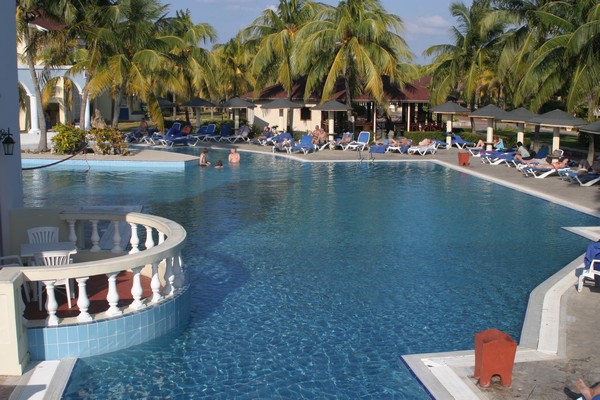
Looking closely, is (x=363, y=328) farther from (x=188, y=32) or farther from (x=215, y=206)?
(x=188, y=32)

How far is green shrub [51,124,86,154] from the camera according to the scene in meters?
26.7

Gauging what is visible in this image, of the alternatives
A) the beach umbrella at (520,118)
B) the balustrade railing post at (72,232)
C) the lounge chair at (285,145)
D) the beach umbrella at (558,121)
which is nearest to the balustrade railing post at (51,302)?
the balustrade railing post at (72,232)

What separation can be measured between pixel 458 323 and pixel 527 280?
99.5 inches

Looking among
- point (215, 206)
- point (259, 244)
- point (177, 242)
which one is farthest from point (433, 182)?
point (177, 242)

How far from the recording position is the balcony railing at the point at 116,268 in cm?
691

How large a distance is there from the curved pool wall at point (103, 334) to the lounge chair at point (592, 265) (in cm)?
561

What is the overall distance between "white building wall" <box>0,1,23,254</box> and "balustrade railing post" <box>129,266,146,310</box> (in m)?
2.86

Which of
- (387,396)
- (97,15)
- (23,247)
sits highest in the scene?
(97,15)

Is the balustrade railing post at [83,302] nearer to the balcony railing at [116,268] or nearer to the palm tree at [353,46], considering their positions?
the balcony railing at [116,268]

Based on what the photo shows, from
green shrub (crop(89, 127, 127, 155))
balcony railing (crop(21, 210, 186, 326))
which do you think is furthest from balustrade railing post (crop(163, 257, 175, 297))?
green shrub (crop(89, 127, 127, 155))

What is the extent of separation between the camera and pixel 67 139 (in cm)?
2667

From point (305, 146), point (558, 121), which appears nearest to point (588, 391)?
point (558, 121)

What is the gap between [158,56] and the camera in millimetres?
27562

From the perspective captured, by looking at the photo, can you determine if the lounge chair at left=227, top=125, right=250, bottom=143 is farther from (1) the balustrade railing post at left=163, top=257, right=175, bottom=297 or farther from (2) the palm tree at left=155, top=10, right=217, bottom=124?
(1) the balustrade railing post at left=163, top=257, right=175, bottom=297
